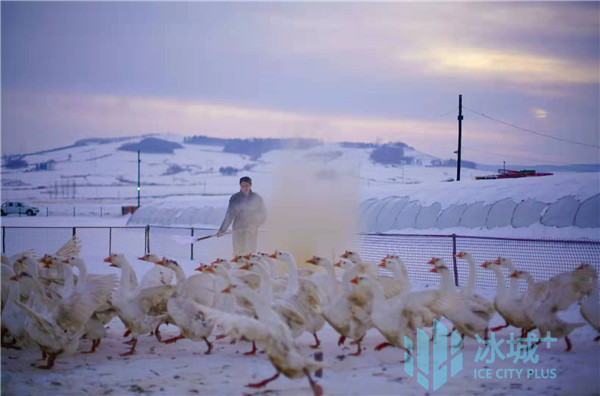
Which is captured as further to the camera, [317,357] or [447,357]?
[447,357]

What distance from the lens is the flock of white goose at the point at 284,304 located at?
8.19 meters

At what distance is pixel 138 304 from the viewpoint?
9.09 m

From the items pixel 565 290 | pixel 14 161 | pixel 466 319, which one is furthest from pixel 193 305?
pixel 14 161

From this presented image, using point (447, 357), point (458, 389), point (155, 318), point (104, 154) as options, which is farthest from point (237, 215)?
point (104, 154)

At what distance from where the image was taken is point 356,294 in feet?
28.2

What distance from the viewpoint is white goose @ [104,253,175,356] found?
29.6ft

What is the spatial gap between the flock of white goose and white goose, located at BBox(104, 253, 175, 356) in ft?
0.05

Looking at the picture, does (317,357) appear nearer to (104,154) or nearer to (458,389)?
(458,389)

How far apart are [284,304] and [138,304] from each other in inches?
88.2

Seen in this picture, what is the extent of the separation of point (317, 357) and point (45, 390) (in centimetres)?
313

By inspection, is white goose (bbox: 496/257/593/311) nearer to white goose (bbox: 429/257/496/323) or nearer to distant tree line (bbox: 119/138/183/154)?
white goose (bbox: 429/257/496/323)

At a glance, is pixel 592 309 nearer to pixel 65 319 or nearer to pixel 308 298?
pixel 308 298

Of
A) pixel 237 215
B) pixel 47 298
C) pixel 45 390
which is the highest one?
pixel 237 215

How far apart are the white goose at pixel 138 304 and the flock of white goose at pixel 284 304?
0.01 metres
